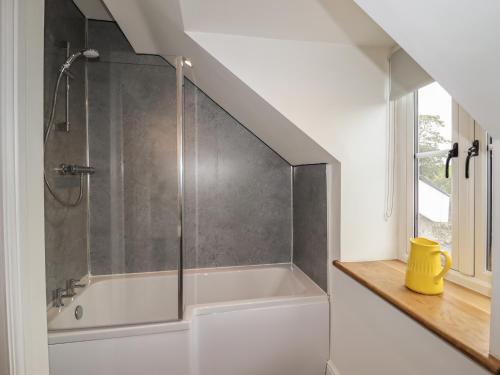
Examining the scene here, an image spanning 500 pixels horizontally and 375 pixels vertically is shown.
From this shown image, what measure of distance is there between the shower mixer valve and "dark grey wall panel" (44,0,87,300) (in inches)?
1.2

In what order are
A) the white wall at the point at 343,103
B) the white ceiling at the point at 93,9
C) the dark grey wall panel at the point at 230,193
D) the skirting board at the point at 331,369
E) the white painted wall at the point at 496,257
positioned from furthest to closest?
the dark grey wall panel at the point at 230,193 → the white ceiling at the point at 93,9 → the skirting board at the point at 331,369 → the white wall at the point at 343,103 → the white painted wall at the point at 496,257

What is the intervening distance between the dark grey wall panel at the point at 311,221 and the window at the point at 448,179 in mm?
445

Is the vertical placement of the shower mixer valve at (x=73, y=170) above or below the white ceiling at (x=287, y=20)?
below

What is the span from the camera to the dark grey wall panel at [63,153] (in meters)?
1.41

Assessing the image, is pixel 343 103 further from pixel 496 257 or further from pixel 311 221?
pixel 496 257

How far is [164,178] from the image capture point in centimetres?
179

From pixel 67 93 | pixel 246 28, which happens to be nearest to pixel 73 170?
pixel 67 93

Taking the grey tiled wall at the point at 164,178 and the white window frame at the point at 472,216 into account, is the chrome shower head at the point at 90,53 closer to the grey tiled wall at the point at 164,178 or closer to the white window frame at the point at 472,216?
the grey tiled wall at the point at 164,178

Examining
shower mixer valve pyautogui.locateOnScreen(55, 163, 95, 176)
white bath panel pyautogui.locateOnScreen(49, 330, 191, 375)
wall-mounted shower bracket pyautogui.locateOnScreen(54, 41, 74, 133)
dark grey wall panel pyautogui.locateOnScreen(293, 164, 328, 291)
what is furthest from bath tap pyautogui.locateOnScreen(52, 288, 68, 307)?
dark grey wall panel pyautogui.locateOnScreen(293, 164, 328, 291)

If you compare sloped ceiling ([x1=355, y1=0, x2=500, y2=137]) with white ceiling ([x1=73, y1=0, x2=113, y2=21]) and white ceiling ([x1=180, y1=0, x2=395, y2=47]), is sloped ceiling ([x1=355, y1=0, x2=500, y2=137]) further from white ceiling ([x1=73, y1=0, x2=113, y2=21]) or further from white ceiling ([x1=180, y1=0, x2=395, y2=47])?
white ceiling ([x1=73, y1=0, x2=113, y2=21])

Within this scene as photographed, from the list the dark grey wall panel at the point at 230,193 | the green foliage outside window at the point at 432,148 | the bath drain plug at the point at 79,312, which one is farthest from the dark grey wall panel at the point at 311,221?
the bath drain plug at the point at 79,312

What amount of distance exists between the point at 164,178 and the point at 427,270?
1546mm

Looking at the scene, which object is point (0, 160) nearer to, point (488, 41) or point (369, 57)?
point (488, 41)

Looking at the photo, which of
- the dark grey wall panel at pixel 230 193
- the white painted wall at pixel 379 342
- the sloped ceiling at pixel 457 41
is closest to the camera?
the sloped ceiling at pixel 457 41
